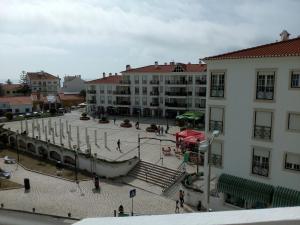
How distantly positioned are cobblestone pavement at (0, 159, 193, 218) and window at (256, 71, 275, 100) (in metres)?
12.2

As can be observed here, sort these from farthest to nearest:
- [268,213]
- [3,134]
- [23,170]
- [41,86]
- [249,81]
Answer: [41,86], [3,134], [23,170], [249,81], [268,213]

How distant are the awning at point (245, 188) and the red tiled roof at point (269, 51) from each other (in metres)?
9.55

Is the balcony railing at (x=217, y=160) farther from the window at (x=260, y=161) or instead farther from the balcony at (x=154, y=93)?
the balcony at (x=154, y=93)

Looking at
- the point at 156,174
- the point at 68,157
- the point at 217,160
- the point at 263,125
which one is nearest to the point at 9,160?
the point at 68,157

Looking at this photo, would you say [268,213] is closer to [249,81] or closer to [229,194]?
[249,81]

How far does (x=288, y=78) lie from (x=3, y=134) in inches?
1817

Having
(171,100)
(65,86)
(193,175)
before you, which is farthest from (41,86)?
(193,175)

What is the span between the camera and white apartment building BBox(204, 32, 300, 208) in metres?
21.3

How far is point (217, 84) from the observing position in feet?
81.1

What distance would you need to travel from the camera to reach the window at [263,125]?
22.4 metres

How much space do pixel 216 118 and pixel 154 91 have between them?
4670cm

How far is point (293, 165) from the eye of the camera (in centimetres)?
2177

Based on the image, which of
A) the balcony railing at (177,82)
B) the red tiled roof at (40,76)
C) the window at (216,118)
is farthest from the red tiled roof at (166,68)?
the red tiled roof at (40,76)

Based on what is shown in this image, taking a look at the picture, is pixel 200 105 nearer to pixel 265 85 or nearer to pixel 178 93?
pixel 178 93
